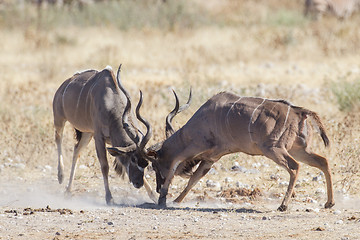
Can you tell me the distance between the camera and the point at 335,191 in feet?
27.9

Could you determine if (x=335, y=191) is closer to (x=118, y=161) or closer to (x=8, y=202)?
(x=118, y=161)

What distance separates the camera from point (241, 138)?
767cm

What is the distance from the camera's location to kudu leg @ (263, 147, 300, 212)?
7332mm

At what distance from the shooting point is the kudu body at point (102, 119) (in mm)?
8008

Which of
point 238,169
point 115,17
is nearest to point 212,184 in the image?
point 238,169

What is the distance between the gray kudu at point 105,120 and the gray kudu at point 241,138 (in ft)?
0.79

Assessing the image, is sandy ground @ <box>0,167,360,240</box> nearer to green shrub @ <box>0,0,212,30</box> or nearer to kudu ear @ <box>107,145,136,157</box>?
kudu ear @ <box>107,145,136,157</box>

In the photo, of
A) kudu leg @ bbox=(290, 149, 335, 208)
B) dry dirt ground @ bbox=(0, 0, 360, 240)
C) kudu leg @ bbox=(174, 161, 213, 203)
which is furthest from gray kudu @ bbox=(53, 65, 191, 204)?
kudu leg @ bbox=(290, 149, 335, 208)

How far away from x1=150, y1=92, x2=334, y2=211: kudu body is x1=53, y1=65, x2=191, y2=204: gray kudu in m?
0.25

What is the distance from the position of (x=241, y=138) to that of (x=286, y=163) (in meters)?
0.58

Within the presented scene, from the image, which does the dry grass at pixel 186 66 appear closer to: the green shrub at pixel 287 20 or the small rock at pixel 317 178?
the green shrub at pixel 287 20

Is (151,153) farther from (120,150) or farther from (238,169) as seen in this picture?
(238,169)

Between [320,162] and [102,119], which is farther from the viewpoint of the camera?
[102,119]

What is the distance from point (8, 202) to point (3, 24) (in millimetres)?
14869
